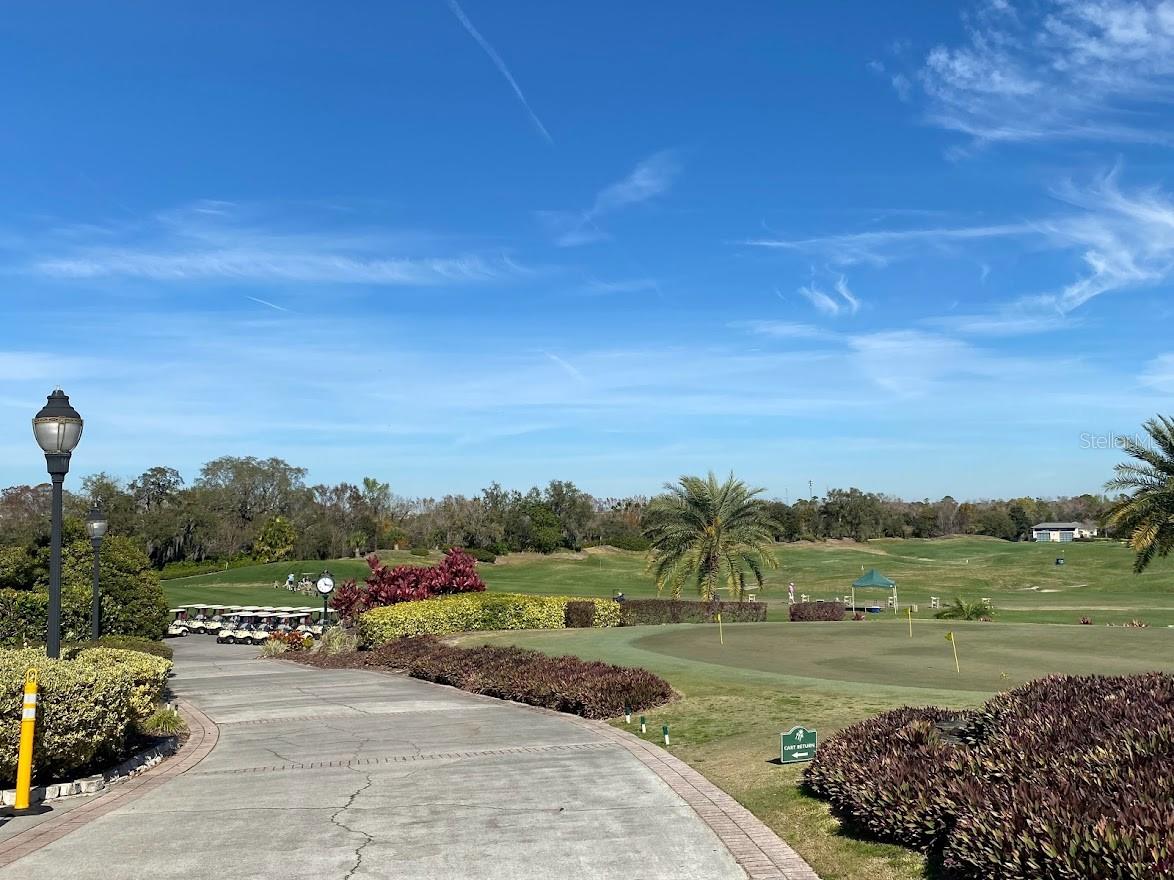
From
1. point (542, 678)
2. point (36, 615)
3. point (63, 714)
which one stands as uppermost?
point (36, 615)

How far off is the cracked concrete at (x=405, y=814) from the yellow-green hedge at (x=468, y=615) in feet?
43.7

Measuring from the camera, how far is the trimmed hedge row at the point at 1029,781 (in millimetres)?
6004

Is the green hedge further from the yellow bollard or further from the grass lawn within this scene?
the yellow bollard

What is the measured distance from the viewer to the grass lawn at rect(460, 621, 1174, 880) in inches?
385

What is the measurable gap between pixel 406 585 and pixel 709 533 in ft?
49.4

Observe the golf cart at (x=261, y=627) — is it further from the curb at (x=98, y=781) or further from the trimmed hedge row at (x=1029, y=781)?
the trimmed hedge row at (x=1029, y=781)

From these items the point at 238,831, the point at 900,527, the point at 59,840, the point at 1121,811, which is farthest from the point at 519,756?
the point at 900,527

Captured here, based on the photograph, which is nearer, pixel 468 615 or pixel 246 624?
pixel 468 615

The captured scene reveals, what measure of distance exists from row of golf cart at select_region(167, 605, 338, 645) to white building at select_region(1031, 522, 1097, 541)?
14794 centimetres

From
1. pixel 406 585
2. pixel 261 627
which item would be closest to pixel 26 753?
pixel 406 585

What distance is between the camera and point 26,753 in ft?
34.3

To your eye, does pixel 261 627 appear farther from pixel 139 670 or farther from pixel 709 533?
pixel 139 670

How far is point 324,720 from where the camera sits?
18.1 m

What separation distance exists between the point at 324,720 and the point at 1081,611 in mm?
45911
